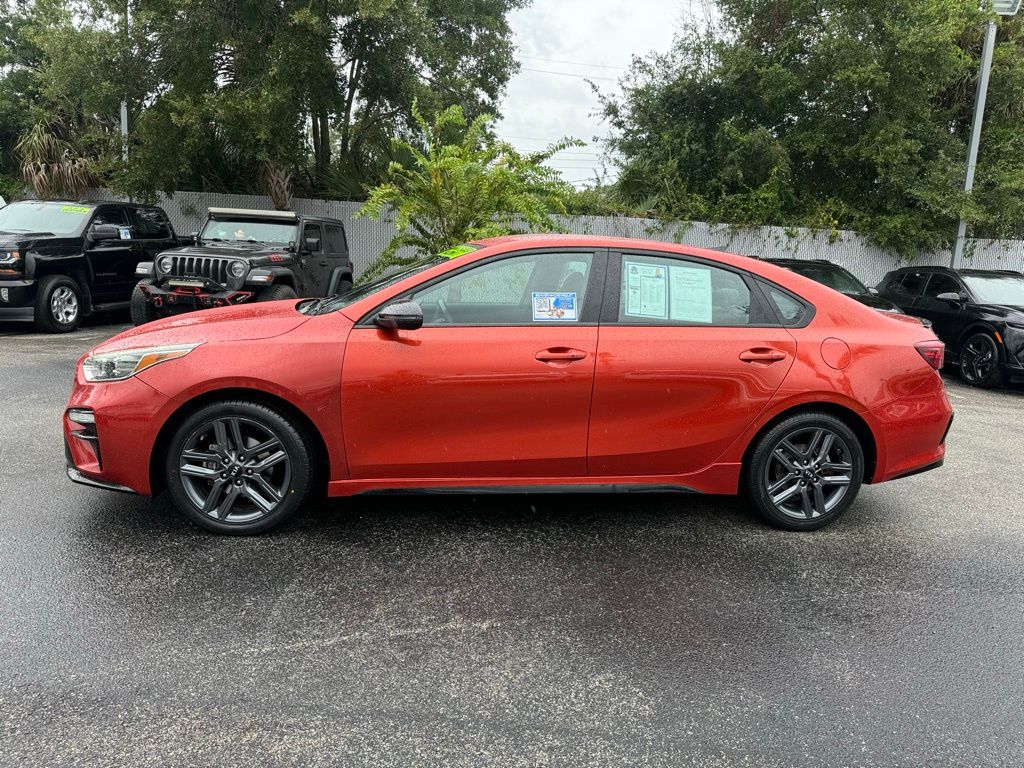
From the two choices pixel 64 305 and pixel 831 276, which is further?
pixel 831 276

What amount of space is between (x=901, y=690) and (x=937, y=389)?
215cm

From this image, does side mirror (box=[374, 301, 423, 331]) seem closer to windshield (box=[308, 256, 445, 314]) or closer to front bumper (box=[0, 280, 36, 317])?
windshield (box=[308, 256, 445, 314])

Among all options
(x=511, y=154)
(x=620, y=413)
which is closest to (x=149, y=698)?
(x=620, y=413)

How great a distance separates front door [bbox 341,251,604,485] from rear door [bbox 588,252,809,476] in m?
0.12

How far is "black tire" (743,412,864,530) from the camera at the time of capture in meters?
4.38

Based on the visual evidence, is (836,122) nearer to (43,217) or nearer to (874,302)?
(874,302)

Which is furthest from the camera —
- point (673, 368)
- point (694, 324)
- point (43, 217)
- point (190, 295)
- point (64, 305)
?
point (43, 217)

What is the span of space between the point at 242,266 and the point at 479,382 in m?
6.45

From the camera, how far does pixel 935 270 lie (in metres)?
11.5

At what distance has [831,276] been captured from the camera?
11445mm

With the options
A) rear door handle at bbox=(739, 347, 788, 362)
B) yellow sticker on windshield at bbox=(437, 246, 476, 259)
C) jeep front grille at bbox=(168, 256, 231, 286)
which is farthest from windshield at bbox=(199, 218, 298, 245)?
rear door handle at bbox=(739, 347, 788, 362)

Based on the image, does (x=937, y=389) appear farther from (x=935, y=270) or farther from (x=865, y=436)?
(x=935, y=270)

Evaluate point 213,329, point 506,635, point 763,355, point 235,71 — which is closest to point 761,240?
point 235,71

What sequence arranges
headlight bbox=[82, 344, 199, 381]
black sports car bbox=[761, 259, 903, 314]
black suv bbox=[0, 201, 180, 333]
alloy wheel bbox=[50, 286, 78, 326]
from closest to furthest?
headlight bbox=[82, 344, 199, 381]
black suv bbox=[0, 201, 180, 333]
alloy wheel bbox=[50, 286, 78, 326]
black sports car bbox=[761, 259, 903, 314]
